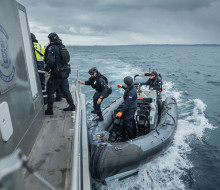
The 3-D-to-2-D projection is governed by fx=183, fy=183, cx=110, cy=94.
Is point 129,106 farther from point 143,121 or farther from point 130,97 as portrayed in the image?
point 143,121

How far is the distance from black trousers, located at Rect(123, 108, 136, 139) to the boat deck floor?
1.62 meters

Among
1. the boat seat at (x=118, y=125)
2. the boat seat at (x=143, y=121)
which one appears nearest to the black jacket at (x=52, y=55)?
the boat seat at (x=118, y=125)

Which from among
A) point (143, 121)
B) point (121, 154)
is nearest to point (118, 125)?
point (143, 121)

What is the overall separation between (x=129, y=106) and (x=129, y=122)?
1.49 feet

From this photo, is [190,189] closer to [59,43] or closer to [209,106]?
[59,43]

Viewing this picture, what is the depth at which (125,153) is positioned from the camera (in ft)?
13.2

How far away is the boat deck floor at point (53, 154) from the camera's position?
6.64ft

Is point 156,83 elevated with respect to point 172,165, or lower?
elevated

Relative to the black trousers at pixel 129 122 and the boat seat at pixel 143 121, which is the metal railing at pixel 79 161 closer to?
the black trousers at pixel 129 122

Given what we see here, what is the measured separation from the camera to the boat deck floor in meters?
2.03

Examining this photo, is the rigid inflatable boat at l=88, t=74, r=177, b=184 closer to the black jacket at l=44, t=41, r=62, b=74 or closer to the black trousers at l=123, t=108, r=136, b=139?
the black trousers at l=123, t=108, r=136, b=139

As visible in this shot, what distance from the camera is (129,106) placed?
4543 millimetres

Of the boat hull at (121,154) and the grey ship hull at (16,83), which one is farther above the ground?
the grey ship hull at (16,83)

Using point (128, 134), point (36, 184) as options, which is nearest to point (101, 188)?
point (128, 134)
